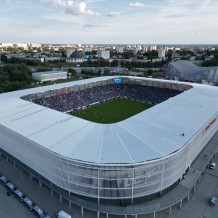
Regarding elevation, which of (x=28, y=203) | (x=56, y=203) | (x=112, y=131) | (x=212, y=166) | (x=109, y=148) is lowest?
(x=56, y=203)

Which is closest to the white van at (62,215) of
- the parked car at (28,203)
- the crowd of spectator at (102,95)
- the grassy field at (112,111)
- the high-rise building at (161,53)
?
the parked car at (28,203)

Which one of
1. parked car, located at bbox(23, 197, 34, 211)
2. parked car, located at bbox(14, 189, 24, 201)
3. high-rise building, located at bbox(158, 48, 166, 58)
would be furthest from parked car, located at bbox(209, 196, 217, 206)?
high-rise building, located at bbox(158, 48, 166, 58)

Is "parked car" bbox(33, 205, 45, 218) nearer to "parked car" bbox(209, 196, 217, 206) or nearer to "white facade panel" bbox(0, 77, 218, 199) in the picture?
"white facade panel" bbox(0, 77, 218, 199)

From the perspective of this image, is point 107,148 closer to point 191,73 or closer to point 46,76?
point 46,76

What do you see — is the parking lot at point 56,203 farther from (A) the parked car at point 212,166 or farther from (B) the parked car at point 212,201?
(A) the parked car at point 212,166

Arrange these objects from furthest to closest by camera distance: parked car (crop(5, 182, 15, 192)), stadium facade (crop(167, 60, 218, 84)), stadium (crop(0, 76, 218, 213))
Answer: stadium facade (crop(167, 60, 218, 84)) → parked car (crop(5, 182, 15, 192)) → stadium (crop(0, 76, 218, 213))

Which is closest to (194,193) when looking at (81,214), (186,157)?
(186,157)

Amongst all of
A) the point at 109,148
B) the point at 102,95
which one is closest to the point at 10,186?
the point at 109,148
